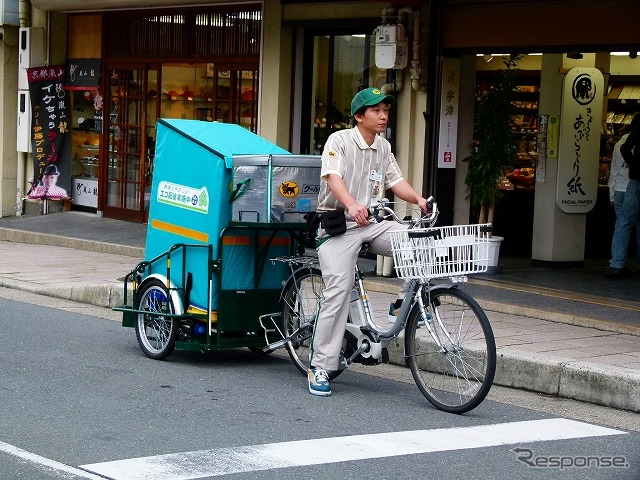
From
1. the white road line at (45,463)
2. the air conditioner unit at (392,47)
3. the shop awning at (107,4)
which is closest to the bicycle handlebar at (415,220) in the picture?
the white road line at (45,463)

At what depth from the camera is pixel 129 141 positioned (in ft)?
58.9

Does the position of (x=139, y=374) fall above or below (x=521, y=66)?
below

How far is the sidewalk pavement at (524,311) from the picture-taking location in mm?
7922

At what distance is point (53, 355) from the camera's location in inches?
340

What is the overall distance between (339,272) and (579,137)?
696 centimetres

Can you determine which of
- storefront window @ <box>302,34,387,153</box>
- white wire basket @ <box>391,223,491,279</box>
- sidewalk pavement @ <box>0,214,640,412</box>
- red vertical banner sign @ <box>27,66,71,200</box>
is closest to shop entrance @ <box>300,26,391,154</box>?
storefront window @ <box>302,34,387,153</box>

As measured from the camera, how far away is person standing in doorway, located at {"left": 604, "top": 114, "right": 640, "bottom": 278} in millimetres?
12719

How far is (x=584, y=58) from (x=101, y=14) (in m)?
8.18

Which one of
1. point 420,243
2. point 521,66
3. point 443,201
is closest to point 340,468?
point 420,243

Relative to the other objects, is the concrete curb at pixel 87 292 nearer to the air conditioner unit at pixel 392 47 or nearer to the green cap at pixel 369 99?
the air conditioner unit at pixel 392 47

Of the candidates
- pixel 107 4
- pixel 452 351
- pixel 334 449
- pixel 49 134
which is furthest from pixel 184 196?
pixel 49 134

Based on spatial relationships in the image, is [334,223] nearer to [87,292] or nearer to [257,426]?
[257,426]

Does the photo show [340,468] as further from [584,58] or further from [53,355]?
[584,58]

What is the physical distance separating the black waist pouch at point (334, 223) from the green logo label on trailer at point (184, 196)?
1.16m
